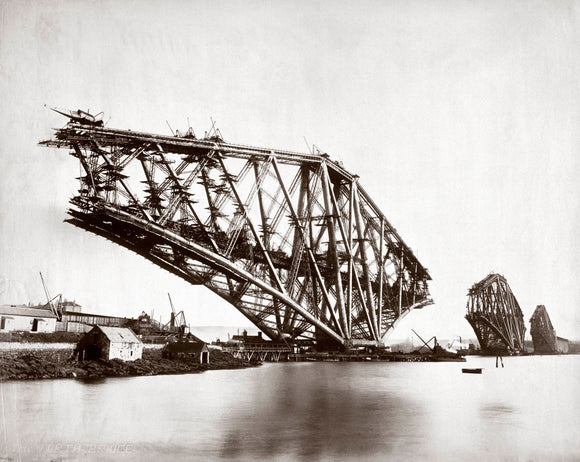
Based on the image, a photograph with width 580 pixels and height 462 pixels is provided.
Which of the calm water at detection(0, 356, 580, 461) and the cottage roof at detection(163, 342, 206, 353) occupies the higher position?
the cottage roof at detection(163, 342, 206, 353)

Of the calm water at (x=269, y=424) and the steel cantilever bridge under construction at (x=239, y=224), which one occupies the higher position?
the steel cantilever bridge under construction at (x=239, y=224)

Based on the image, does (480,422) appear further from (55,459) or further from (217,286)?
(217,286)

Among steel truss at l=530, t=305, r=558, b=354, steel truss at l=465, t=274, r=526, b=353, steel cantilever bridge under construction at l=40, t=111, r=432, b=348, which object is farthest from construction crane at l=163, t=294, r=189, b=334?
steel truss at l=530, t=305, r=558, b=354

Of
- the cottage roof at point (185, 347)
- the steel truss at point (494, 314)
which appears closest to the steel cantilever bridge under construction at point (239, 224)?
the cottage roof at point (185, 347)

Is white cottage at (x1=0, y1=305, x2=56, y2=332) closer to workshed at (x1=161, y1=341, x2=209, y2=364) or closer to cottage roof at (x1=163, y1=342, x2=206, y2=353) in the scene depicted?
workshed at (x1=161, y1=341, x2=209, y2=364)

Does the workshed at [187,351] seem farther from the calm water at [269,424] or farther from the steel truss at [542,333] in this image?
the steel truss at [542,333]

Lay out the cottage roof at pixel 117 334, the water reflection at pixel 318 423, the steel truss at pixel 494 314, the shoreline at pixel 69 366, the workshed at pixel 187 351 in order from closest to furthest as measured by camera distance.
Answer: the water reflection at pixel 318 423, the shoreline at pixel 69 366, the cottage roof at pixel 117 334, the workshed at pixel 187 351, the steel truss at pixel 494 314
